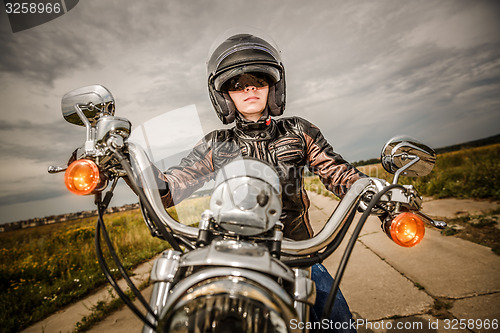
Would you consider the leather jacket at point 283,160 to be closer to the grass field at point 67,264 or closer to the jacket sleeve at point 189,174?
the jacket sleeve at point 189,174

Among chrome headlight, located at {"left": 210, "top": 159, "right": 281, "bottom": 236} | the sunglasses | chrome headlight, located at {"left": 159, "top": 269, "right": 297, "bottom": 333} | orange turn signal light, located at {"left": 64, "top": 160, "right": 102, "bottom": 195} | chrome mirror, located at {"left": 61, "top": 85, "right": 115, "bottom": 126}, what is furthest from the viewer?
the sunglasses

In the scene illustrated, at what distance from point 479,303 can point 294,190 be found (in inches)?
90.9

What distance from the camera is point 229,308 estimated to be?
0.59m

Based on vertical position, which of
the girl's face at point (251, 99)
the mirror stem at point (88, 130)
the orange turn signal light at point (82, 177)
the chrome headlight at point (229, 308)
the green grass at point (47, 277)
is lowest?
the green grass at point (47, 277)

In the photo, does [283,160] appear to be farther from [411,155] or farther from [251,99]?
[411,155]

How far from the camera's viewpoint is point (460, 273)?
2.73 m

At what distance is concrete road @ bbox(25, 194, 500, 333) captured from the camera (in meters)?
2.15

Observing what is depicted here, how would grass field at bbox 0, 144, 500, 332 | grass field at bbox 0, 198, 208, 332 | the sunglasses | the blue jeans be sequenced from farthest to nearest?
grass field at bbox 0, 144, 500, 332, grass field at bbox 0, 198, 208, 332, the sunglasses, the blue jeans

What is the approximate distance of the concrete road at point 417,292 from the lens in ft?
7.05

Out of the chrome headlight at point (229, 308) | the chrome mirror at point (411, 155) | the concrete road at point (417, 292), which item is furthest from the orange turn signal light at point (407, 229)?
the concrete road at point (417, 292)

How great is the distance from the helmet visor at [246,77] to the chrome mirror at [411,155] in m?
→ 0.81

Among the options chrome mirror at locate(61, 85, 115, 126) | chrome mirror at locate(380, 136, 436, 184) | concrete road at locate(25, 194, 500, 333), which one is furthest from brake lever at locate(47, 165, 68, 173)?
concrete road at locate(25, 194, 500, 333)

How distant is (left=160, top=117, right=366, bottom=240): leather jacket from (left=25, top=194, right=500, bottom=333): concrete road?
161 centimetres

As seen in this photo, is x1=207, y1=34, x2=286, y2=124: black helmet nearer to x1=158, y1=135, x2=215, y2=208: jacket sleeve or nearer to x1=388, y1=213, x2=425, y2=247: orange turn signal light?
x1=158, y1=135, x2=215, y2=208: jacket sleeve
